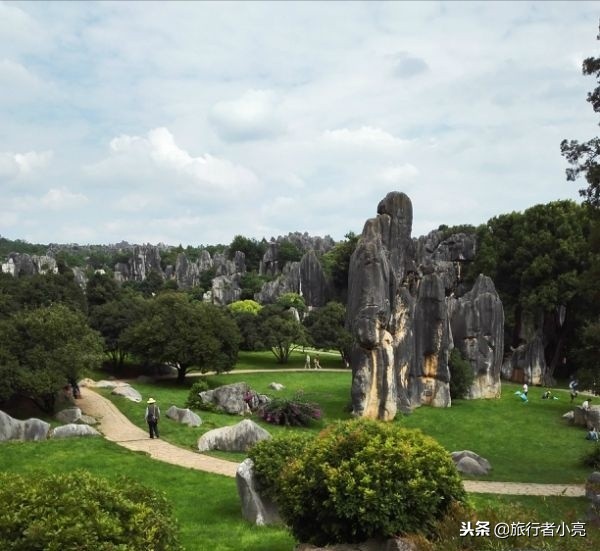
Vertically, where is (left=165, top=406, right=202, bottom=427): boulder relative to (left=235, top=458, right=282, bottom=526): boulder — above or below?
below

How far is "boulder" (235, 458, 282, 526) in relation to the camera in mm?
13070

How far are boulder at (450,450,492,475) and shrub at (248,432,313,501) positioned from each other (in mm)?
8725

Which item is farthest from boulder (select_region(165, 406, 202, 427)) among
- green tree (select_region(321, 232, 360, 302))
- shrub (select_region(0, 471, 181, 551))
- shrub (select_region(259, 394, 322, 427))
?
green tree (select_region(321, 232, 360, 302))

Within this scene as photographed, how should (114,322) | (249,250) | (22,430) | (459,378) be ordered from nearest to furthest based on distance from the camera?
(22,430)
(459,378)
(114,322)
(249,250)

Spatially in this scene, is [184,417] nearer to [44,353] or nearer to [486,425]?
[44,353]

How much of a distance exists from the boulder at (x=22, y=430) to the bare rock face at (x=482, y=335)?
85.3ft

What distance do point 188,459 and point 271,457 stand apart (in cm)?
761

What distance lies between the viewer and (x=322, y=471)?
8.95 meters

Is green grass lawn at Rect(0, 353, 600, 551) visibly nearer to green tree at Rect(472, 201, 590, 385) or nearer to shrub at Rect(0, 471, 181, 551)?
shrub at Rect(0, 471, 181, 551)

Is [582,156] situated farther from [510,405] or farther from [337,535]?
[510,405]

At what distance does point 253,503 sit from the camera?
13133 millimetres

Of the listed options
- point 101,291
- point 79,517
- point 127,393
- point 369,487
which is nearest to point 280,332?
point 127,393

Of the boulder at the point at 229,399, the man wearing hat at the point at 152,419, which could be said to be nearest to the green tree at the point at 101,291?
the boulder at the point at 229,399

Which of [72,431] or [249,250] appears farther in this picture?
[249,250]
